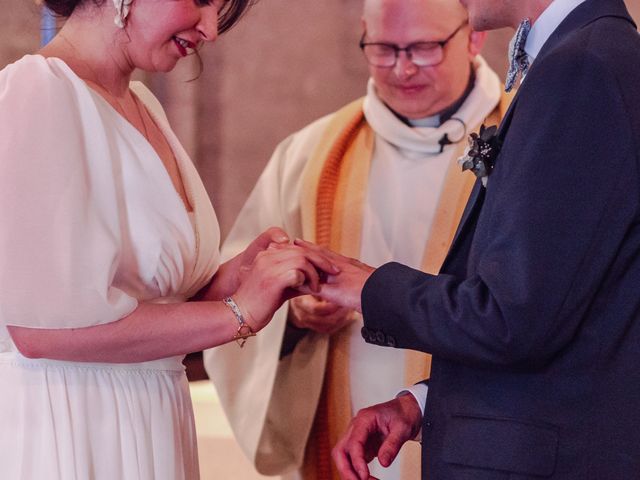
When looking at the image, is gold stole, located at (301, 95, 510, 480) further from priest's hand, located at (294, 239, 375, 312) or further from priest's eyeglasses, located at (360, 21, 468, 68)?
priest's hand, located at (294, 239, 375, 312)

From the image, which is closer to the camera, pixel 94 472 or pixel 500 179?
pixel 500 179

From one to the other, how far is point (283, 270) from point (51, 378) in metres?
0.51

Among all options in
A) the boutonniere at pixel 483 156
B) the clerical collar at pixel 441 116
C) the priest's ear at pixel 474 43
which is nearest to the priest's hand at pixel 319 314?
the clerical collar at pixel 441 116

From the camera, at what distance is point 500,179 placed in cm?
197

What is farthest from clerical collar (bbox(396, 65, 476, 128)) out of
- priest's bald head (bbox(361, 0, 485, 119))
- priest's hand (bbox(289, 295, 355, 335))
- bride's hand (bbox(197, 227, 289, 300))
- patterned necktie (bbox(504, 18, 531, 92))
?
patterned necktie (bbox(504, 18, 531, 92))

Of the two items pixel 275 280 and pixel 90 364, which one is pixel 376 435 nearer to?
pixel 275 280

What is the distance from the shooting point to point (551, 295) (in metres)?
1.87

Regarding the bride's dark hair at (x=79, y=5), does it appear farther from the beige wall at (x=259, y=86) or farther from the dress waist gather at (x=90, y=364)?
the beige wall at (x=259, y=86)

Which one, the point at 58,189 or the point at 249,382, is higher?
the point at 58,189

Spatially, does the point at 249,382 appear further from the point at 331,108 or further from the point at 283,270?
the point at 331,108

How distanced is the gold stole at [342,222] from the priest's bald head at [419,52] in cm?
17

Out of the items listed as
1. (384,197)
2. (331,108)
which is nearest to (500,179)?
(384,197)

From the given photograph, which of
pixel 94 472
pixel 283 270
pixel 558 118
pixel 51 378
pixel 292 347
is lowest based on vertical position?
pixel 292 347

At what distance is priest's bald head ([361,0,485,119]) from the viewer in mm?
3652
